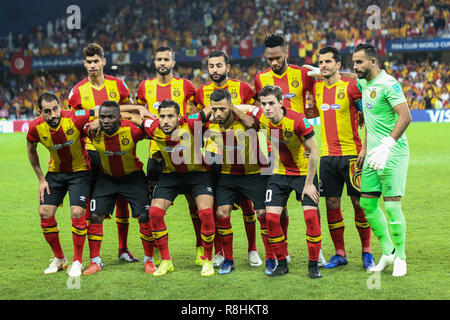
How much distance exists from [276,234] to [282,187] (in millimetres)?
488

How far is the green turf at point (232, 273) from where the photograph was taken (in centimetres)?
494

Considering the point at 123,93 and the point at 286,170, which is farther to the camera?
the point at 123,93

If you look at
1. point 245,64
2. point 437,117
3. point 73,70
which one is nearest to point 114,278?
point 437,117

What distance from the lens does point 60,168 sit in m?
6.06

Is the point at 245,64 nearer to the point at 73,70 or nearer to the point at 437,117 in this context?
the point at 73,70

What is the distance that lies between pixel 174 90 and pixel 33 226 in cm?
344

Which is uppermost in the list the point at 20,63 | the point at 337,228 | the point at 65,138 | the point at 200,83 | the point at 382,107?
the point at 20,63

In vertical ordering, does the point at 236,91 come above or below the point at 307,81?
below

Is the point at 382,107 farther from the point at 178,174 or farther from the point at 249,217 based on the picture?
the point at 178,174

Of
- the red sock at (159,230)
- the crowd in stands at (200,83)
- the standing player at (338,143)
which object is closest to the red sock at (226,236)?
the red sock at (159,230)

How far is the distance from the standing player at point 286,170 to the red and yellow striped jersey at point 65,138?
76.5 inches

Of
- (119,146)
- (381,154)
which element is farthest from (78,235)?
(381,154)

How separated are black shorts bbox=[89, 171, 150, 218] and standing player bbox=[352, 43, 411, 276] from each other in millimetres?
2331
